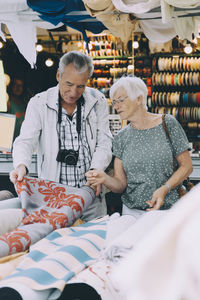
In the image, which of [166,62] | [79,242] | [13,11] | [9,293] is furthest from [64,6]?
[166,62]

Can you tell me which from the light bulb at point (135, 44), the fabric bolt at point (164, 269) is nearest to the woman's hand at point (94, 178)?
the fabric bolt at point (164, 269)

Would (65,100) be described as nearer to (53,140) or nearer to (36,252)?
(53,140)

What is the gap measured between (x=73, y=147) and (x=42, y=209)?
2.53 ft

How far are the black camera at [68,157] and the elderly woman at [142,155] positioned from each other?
28 cm

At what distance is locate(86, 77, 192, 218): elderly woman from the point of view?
A: 2.44 metres

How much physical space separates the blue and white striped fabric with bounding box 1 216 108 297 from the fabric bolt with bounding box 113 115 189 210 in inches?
28.5

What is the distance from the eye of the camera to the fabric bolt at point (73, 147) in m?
2.70

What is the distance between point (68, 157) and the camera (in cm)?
266

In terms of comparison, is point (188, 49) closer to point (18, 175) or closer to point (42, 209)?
point (18, 175)

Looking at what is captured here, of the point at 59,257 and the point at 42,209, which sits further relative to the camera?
the point at 42,209

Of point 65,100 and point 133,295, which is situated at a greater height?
point 65,100

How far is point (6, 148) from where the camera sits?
4.29 meters

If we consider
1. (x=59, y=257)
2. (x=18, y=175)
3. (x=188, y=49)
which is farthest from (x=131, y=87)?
(x=188, y=49)

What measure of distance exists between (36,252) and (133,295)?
3.32 ft
